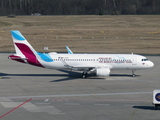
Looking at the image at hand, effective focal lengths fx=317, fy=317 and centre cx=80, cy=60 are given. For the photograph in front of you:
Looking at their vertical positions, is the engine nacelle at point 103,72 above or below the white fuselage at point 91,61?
below

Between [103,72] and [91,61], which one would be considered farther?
[91,61]

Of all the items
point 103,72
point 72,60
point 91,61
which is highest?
point 72,60

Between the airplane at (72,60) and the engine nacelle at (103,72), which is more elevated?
the airplane at (72,60)

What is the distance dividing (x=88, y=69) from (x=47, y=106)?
16.6m

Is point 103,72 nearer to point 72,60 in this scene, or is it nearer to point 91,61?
point 91,61

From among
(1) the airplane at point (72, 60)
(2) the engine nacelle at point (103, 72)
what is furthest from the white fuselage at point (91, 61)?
(2) the engine nacelle at point (103, 72)

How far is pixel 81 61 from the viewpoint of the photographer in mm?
50188

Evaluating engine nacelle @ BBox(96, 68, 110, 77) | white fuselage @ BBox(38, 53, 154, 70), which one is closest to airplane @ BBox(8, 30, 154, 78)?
white fuselage @ BBox(38, 53, 154, 70)

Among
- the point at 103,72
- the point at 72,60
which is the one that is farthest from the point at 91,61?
the point at 103,72

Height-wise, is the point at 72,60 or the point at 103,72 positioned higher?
the point at 72,60

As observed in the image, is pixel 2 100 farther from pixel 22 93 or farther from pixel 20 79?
pixel 20 79

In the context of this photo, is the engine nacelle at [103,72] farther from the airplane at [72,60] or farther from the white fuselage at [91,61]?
the white fuselage at [91,61]

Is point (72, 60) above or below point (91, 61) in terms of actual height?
above

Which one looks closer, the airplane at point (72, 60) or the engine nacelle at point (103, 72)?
the engine nacelle at point (103, 72)
